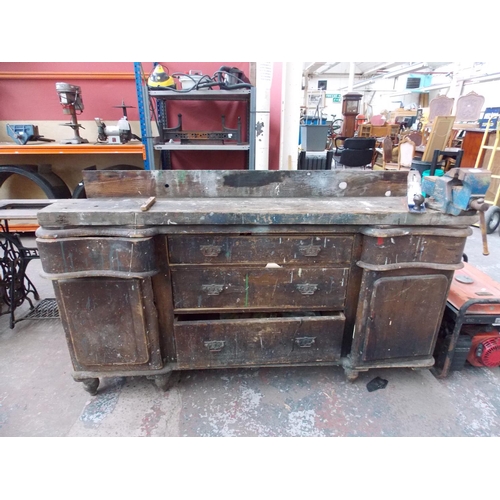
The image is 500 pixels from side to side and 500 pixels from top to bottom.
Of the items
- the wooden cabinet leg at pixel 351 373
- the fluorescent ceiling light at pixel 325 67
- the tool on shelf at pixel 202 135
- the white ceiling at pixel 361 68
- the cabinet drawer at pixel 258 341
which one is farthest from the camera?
the fluorescent ceiling light at pixel 325 67

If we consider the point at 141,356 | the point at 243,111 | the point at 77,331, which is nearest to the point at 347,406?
the point at 141,356

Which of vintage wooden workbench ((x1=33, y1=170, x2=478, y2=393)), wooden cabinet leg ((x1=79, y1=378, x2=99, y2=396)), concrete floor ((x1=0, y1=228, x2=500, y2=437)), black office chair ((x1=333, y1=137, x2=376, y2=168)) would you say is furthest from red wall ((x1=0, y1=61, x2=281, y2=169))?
black office chair ((x1=333, y1=137, x2=376, y2=168))

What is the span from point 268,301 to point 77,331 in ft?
2.86

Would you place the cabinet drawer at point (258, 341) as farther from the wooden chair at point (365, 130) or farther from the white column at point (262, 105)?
the wooden chair at point (365, 130)

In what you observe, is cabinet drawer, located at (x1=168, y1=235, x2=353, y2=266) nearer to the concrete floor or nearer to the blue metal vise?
the blue metal vise

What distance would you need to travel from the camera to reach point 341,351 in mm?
1582

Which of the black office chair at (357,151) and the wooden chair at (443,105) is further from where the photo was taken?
the wooden chair at (443,105)

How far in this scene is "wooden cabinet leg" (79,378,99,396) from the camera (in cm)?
152

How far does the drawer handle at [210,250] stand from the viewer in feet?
4.38

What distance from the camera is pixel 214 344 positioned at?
4.85ft

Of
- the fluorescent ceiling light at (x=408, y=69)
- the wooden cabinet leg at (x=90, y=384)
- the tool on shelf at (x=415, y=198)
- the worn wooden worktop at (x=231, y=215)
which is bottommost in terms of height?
the wooden cabinet leg at (x=90, y=384)

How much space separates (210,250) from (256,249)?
0.20 meters

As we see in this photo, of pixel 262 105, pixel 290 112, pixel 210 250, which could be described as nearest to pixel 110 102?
pixel 262 105

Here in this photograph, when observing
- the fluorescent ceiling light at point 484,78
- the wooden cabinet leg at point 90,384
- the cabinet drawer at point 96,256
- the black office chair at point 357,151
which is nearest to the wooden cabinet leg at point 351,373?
the cabinet drawer at point 96,256
